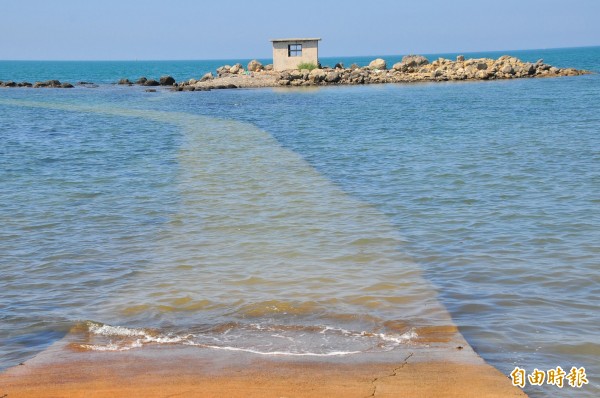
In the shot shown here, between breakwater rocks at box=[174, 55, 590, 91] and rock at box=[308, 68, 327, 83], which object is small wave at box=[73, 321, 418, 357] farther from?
rock at box=[308, 68, 327, 83]

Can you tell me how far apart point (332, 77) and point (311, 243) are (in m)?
52.0

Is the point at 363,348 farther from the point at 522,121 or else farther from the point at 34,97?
the point at 34,97

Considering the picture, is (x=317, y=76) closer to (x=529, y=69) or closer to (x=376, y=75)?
(x=376, y=75)

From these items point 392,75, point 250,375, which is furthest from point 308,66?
point 250,375

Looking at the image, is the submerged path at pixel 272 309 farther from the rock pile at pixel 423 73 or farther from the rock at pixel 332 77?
the rock at pixel 332 77

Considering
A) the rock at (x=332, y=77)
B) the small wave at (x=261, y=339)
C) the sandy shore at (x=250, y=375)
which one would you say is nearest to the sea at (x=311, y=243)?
the small wave at (x=261, y=339)

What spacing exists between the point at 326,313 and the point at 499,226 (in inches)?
202

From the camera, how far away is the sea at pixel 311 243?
7.42 meters

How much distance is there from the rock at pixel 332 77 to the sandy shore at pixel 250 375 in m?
56.2

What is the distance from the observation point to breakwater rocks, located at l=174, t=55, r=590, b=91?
201 feet

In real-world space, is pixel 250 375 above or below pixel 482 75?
below

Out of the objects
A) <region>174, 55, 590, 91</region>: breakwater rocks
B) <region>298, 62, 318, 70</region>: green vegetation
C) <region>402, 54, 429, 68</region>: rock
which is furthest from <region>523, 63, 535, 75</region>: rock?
<region>298, 62, 318, 70</region>: green vegetation

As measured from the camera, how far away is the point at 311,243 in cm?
1130

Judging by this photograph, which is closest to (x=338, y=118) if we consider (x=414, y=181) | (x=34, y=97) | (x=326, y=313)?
(x=414, y=181)
